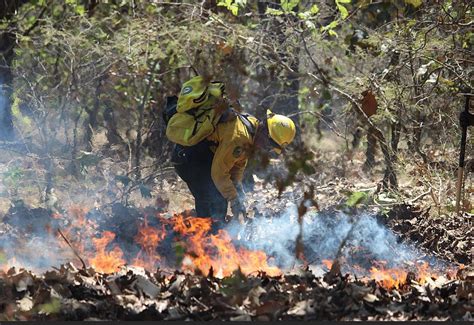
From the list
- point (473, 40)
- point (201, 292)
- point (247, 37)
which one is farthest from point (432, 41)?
point (201, 292)

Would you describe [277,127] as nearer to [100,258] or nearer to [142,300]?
[100,258]

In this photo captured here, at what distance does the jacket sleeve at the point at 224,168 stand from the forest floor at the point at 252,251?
1.37 feet

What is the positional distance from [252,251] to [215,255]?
52 centimetres

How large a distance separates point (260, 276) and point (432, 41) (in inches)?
194

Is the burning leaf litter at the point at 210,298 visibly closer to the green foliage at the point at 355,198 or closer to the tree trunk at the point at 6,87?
the green foliage at the point at 355,198

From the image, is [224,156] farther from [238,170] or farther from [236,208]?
[236,208]

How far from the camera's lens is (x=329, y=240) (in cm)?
827

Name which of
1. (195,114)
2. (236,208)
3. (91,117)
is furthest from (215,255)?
(91,117)

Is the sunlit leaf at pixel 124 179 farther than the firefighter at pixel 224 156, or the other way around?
the sunlit leaf at pixel 124 179

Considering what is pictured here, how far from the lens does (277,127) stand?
770 centimetres

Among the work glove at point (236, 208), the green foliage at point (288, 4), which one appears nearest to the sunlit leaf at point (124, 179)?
the work glove at point (236, 208)

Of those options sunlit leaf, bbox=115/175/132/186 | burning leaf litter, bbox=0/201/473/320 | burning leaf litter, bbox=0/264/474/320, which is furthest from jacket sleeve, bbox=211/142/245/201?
burning leaf litter, bbox=0/264/474/320

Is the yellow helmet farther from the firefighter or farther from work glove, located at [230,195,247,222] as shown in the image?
work glove, located at [230,195,247,222]

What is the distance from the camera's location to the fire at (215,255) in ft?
18.4
